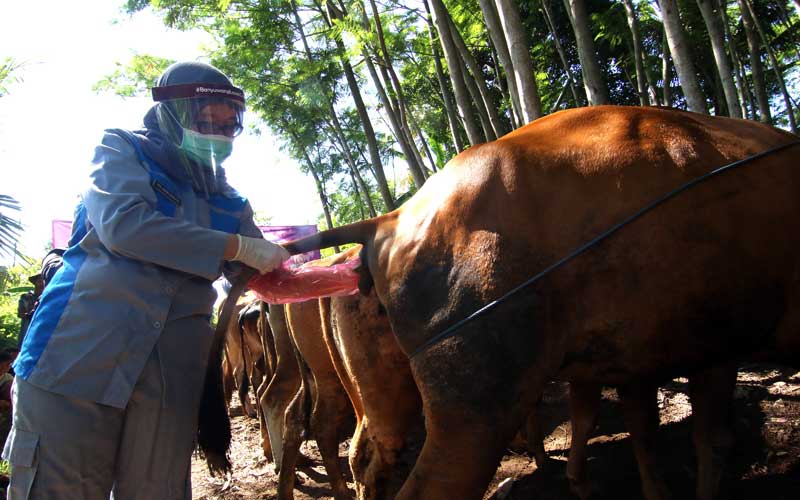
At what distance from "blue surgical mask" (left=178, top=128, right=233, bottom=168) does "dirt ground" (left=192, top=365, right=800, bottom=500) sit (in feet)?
10.8

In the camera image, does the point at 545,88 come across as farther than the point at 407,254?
Yes

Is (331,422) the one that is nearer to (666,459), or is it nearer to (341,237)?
(341,237)

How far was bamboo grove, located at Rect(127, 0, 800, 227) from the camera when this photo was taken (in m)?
7.21

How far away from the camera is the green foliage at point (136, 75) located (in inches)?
660

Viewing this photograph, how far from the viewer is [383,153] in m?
25.3

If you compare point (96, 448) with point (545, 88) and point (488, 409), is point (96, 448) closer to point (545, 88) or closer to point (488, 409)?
point (488, 409)

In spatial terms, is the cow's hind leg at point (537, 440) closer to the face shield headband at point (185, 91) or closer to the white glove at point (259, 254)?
the white glove at point (259, 254)

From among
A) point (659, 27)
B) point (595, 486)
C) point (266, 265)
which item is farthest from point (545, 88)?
point (266, 265)

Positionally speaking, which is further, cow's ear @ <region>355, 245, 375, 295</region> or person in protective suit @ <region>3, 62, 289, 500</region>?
cow's ear @ <region>355, 245, 375, 295</region>

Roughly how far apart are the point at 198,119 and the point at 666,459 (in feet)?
13.3

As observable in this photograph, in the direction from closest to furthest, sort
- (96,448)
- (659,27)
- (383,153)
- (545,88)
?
1. (96,448)
2. (659,27)
3. (545,88)
4. (383,153)

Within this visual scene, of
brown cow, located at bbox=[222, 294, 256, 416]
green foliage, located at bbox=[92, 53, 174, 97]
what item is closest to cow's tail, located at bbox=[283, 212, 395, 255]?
brown cow, located at bbox=[222, 294, 256, 416]

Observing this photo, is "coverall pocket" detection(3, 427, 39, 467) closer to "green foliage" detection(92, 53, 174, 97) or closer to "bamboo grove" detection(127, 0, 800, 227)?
"bamboo grove" detection(127, 0, 800, 227)

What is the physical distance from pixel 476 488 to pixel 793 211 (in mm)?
1831
